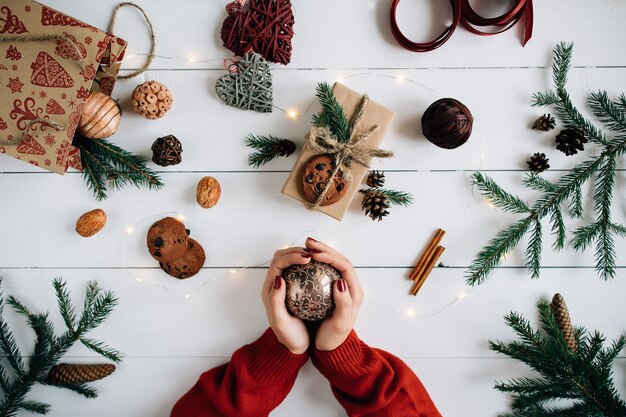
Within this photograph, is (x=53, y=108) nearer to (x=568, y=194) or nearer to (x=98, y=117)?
(x=98, y=117)

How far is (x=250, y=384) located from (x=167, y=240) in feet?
1.37

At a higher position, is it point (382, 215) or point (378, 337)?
point (382, 215)

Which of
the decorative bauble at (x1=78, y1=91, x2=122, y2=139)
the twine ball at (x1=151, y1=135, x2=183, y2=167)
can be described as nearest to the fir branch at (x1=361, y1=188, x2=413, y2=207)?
the twine ball at (x1=151, y1=135, x2=183, y2=167)

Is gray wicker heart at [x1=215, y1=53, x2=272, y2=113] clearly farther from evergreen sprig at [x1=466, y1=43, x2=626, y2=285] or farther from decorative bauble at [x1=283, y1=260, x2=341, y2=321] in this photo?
evergreen sprig at [x1=466, y1=43, x2=626, y2=285]

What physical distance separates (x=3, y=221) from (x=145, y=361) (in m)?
0.54

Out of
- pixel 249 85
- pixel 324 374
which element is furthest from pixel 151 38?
pixel 324 374

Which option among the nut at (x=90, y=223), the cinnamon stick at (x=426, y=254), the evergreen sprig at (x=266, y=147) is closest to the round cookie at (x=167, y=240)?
the nut at (x=90, y=223)

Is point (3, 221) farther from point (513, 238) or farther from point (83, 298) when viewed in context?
point (513, 238)

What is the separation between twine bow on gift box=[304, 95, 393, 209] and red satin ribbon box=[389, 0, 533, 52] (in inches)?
7.7

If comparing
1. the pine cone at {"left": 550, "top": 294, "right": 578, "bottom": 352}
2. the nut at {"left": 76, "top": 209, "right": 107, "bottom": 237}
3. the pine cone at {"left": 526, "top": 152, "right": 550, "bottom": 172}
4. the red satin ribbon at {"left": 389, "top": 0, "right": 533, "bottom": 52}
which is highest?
the red satin ribbon at {"left": 389, "top": 0, "right": 533, "bottom": 52}

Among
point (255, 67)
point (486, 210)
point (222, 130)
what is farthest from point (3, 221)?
point (486, 210)

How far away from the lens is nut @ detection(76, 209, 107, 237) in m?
1.06

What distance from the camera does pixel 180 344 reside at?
3.71 ft

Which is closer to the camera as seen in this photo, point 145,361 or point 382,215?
point 382,215
